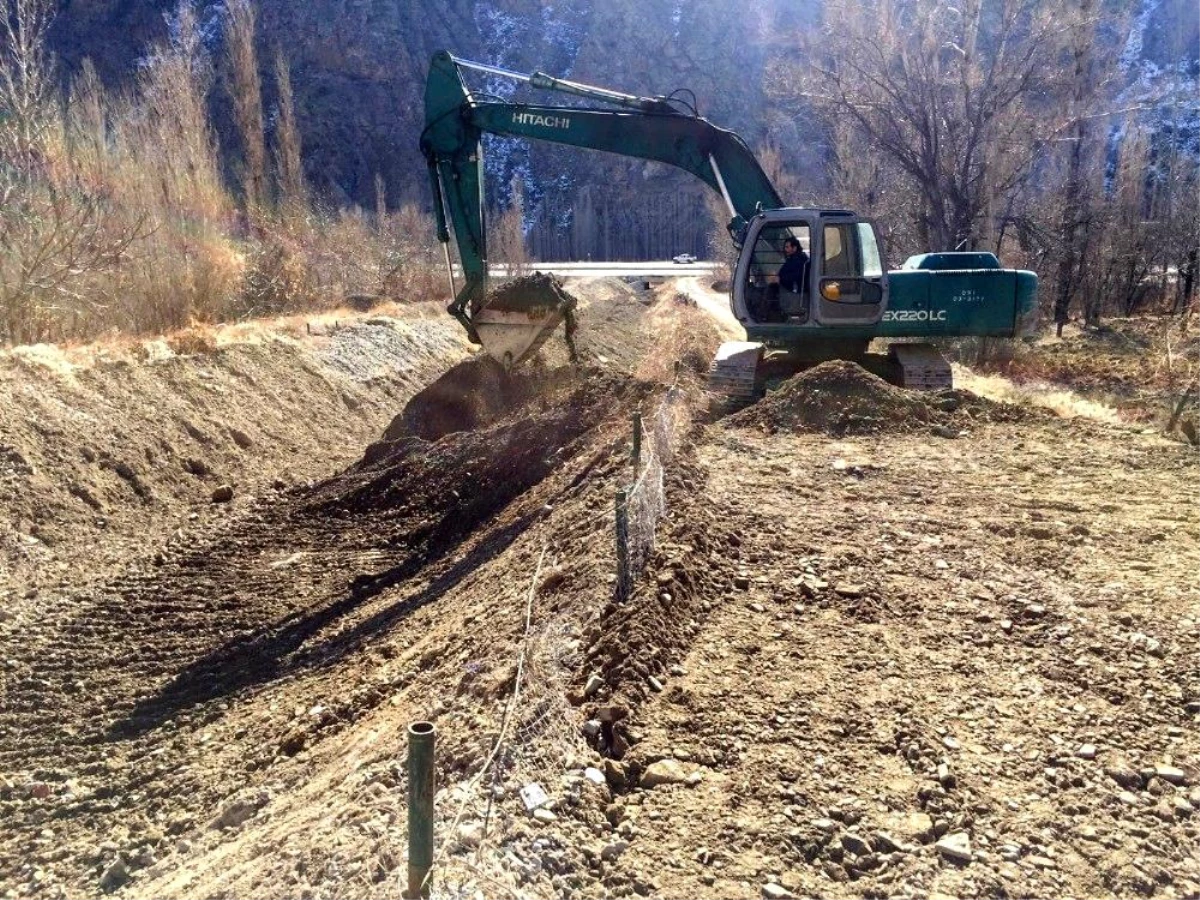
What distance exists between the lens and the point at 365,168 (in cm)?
5647

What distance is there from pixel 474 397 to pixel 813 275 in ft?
13.7

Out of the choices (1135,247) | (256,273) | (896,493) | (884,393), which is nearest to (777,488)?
(896,493)

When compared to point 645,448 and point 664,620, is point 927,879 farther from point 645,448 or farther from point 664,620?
point 645,448

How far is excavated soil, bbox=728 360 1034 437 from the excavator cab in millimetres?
1050

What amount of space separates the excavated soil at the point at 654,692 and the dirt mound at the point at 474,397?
11.4 feet

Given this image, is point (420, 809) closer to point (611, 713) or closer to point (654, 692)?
point (611, 713)

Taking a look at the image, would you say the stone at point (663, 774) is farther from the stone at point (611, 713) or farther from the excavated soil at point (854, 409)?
the excavated soil at point (854, 409)

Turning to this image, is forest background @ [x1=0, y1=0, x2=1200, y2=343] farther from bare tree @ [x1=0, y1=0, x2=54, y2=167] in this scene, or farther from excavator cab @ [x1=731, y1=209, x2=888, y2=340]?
excavator cab @ [x1=731, y1=209, x2=888, y2=340]

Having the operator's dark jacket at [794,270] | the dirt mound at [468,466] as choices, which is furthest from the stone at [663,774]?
the operator's dark jacket at [794,270]

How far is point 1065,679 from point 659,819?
2052mm

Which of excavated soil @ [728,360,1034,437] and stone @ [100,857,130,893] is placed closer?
stone @ [100,857,130,893]

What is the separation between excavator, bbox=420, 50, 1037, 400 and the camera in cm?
997

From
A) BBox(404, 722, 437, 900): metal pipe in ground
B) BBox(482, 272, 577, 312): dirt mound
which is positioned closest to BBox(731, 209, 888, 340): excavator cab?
BBox(482, 272, 577, 312): dirt mound

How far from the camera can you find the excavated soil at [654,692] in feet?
9.46
